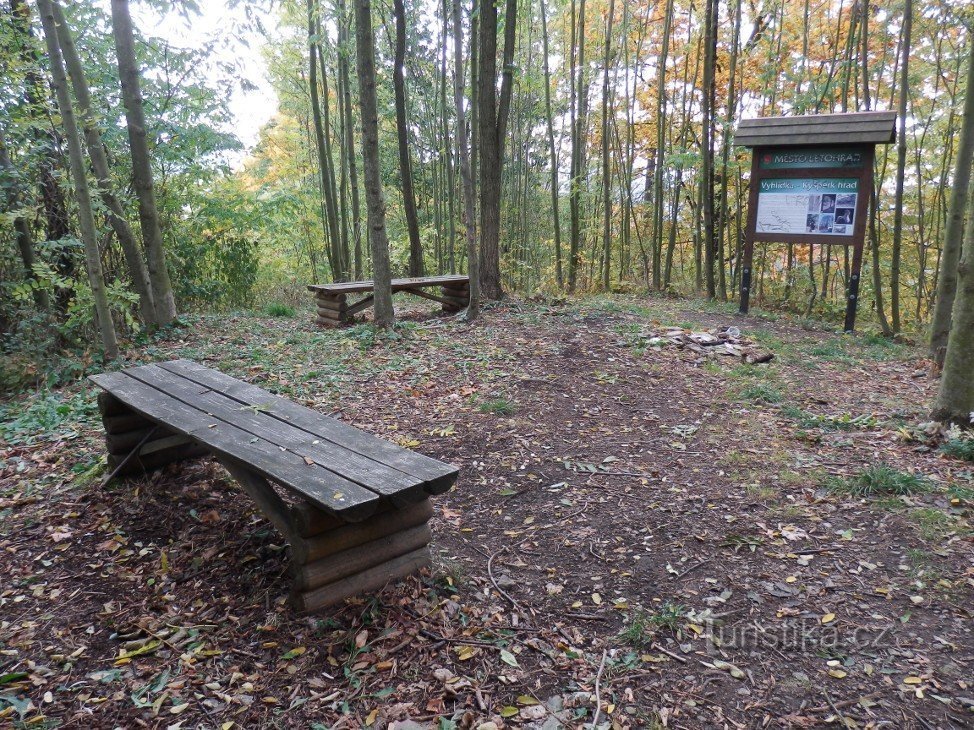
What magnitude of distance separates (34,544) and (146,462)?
2.46ft

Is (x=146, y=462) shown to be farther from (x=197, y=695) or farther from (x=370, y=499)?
(x=370, y=499)

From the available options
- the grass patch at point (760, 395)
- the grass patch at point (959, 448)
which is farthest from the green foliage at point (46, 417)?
the grass patch at point (959, 448)

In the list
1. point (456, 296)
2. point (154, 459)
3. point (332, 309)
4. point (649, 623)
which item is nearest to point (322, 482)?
point (649, 623)

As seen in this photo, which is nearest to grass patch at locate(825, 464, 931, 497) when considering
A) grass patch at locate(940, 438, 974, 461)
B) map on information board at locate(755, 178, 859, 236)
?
grass patch at locate(940, 438, 974, 461)

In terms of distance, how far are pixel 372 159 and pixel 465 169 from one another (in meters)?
1.10

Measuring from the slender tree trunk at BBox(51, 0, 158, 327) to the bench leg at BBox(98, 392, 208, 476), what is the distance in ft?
13.3

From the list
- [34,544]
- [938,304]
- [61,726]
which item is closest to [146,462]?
[34,544]

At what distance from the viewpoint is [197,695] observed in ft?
6.82

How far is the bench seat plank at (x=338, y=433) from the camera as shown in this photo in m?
2.43

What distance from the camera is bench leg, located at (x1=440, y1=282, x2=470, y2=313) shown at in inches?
363

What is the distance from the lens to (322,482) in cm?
230

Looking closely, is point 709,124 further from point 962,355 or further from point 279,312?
point 279,312

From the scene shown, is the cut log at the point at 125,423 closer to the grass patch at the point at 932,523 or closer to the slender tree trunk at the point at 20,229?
the grass patch at the point at 932,523

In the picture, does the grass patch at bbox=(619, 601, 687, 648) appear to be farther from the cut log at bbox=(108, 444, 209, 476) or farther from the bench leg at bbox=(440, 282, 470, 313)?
the bench leg at bbox=(440, 282, 470, 313)
